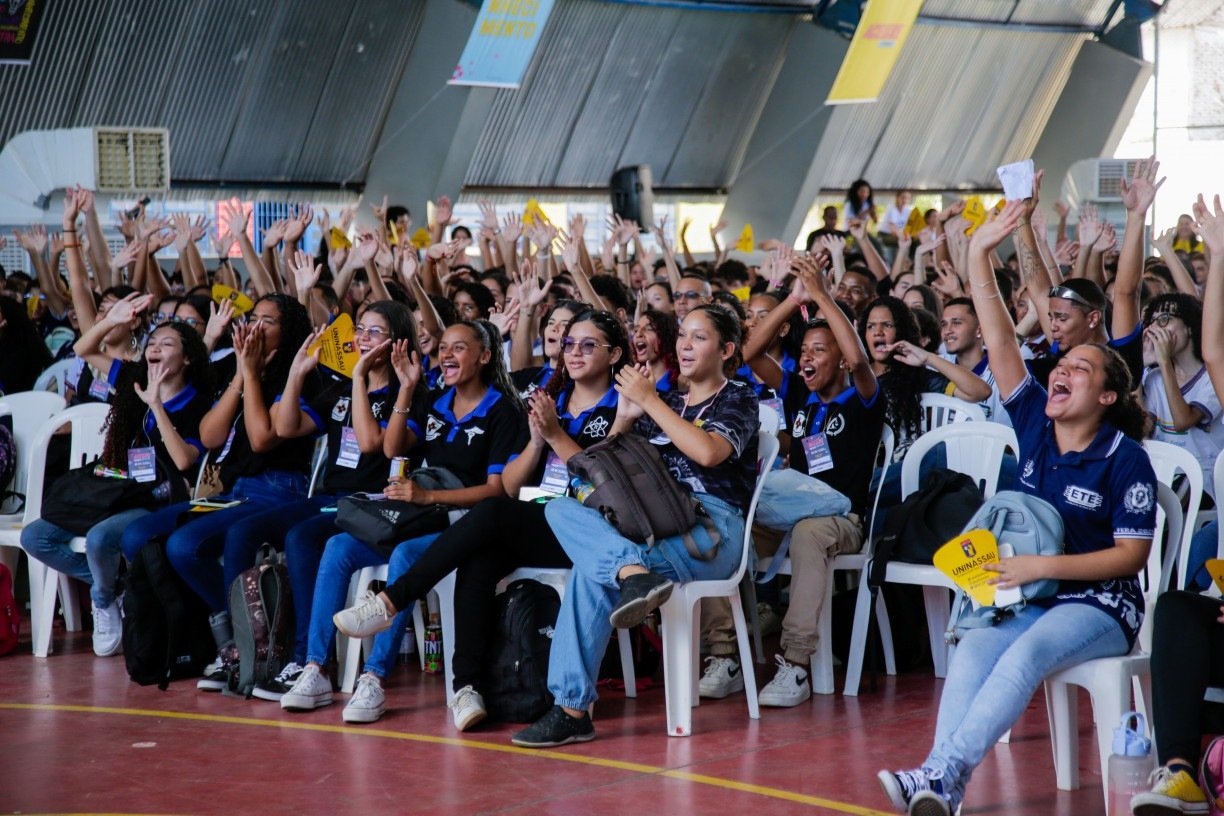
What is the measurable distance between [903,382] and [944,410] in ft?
0.58

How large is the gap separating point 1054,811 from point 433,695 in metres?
2.12

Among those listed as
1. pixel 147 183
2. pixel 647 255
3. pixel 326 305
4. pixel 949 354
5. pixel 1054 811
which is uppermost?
pixel 147 183

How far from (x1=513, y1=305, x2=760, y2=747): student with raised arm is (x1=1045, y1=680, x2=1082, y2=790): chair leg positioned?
1064mm

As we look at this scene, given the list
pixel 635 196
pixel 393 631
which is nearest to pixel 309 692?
pixel 393 631

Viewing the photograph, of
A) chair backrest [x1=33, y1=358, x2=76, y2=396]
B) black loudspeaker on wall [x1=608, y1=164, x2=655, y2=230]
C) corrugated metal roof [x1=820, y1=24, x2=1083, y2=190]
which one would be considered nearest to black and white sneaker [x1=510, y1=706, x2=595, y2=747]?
chair backrest [x1=33, y1=358, x2=76, y2=396]

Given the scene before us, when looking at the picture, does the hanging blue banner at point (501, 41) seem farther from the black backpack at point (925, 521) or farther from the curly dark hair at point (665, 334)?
the black backpack at point (925, 521)

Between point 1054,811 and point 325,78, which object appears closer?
point 1054,811

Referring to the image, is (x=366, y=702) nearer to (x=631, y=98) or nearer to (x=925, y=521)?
(x=925, y=521)

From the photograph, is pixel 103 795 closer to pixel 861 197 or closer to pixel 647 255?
pixel 647 255

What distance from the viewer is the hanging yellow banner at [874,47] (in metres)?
14.7

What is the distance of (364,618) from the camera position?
4.54m

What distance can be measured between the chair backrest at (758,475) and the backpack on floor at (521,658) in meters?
0.60

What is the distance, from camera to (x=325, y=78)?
15.1 meters

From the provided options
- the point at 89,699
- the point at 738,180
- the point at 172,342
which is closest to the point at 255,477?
the point at 172,342
